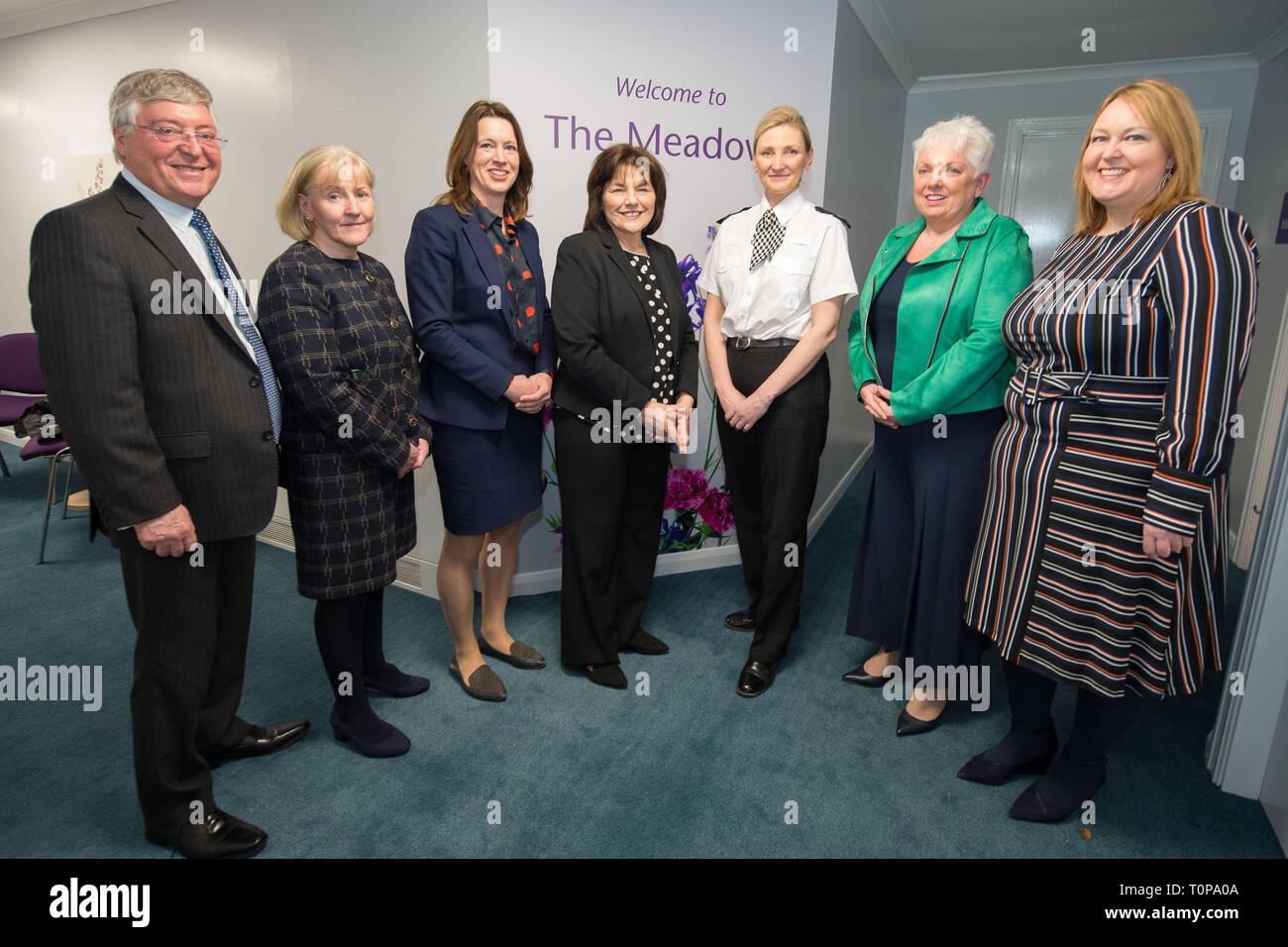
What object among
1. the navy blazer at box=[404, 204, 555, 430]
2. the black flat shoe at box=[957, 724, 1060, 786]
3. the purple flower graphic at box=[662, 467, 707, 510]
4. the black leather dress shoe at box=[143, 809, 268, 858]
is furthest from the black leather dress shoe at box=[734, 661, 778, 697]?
the black leather dress shoe at box=[143, 809, 268, 858]

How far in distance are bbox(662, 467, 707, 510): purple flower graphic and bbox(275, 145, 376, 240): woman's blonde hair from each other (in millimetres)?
1794

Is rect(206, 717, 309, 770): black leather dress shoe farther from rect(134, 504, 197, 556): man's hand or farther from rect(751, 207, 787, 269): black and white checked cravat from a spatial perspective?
rect(751, 207, 787, 269): black and white checked cravat

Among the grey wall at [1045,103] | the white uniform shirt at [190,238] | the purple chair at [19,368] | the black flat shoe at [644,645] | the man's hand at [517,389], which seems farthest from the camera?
the grey wall at [1045,103]

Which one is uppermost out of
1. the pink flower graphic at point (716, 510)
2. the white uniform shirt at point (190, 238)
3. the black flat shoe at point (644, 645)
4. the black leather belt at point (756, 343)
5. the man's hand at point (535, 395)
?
the white uniform shirt at point (190, 238)

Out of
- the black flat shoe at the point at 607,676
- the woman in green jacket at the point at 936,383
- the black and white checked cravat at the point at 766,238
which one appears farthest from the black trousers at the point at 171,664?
the woman in green jacket at the point at 936,383

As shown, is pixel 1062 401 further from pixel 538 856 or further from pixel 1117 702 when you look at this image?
pixel 538 856

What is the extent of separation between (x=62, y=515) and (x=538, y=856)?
12.1 feet

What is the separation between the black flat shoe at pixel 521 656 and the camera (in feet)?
7.80

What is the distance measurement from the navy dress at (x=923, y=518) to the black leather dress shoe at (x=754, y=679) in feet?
1.35

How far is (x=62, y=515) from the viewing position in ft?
12.6

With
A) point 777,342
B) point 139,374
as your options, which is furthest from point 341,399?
point 777,342

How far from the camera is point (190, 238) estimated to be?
1.47m

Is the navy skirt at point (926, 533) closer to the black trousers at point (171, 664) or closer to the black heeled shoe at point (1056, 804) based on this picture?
the black heeled shoe at point (1056, 804)

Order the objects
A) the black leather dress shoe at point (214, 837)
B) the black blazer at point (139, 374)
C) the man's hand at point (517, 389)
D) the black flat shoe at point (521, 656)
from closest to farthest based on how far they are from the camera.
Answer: the black blazer at point (139, 374), the black leather dress shoe at point (214, 837), the man's hand at point (517, 389), the black flat shoe at point (521, 656)
